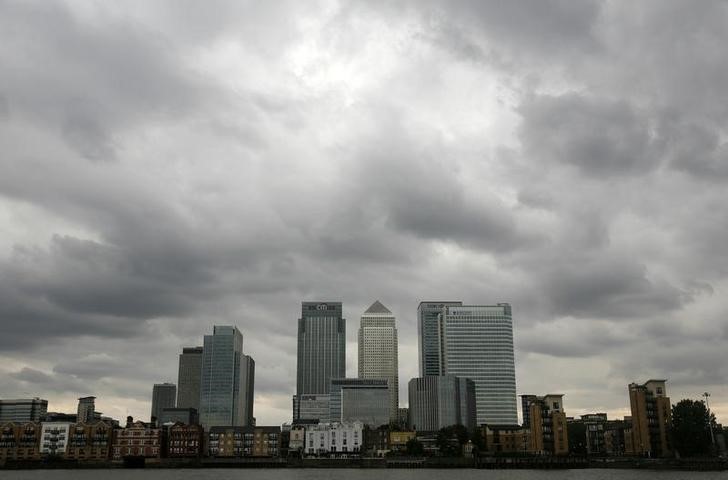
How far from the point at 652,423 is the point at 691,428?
2153 centimetres

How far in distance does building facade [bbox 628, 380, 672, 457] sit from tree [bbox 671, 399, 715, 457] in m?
7.62

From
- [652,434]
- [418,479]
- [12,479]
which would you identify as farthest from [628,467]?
[12,479]

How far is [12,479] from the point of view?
154m

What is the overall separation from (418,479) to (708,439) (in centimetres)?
8195

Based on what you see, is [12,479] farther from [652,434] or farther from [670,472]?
[652,434]

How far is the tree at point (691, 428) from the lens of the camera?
6944 inches

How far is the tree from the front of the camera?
17638cm

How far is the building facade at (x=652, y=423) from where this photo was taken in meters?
196

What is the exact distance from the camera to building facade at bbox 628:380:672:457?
Result: 195500mm

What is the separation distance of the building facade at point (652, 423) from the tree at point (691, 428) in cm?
762

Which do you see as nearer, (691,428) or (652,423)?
(691,428)

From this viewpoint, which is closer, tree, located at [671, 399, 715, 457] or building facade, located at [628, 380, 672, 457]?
tree, located at [671, 399, 715, 457]

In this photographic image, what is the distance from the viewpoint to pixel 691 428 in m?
177

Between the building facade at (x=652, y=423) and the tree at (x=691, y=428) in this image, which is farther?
the building facade at (x=652, y=423)
